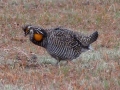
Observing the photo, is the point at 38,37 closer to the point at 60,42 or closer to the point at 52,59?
the point at 60,42

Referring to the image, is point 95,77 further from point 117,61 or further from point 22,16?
point 22,16

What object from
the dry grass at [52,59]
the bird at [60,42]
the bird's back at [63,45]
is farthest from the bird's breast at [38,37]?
the dry grass at [52,59]

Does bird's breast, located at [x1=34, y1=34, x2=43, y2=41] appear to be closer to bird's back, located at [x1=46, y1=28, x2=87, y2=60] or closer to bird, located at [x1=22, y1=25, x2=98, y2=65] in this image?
bird, located at [x1=22, y1=25, x2=98, y2=65]

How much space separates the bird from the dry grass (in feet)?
0.66

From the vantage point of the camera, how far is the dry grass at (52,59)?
A: 8969 mm

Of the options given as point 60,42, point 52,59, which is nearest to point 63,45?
point 60,42

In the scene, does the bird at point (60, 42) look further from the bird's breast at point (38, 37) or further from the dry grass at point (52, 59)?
the dry grass at point (52, 59)

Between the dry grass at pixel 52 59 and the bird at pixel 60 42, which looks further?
the bird at pixel 60 42

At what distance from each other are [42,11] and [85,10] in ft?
3.63

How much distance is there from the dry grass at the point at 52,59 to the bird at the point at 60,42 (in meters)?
0.20

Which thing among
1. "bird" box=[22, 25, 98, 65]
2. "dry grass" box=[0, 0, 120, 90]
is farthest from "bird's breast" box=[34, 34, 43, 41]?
"dry grass" box=[0, 0, 120, 90]

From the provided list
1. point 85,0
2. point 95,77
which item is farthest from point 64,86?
point 85,0

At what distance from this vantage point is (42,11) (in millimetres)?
16297

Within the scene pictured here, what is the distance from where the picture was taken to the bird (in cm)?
1037
